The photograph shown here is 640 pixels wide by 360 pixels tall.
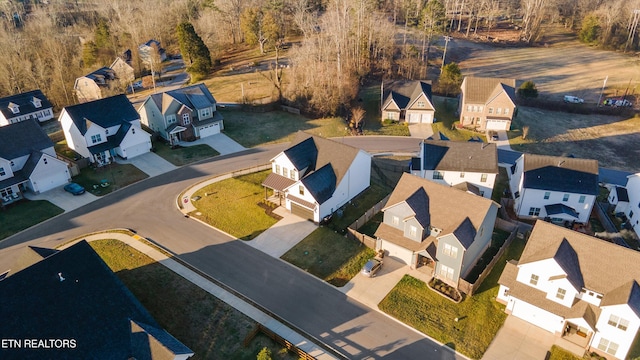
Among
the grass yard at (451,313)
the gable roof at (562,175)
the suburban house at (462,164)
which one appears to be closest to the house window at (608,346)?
the grass yard at (451,313)

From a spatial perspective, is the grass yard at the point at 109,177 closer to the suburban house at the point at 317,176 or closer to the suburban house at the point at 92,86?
the suburban house at the point at 317,176

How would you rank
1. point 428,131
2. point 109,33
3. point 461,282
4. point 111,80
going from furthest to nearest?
point 109,33 → point 111,80 → point 428,131 → point 461,282

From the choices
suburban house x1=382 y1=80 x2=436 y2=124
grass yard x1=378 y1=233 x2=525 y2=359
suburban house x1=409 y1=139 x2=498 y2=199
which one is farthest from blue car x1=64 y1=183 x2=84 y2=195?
suburban house x1=382 y1=80 x2=436 y2=124

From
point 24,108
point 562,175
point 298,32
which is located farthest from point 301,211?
point 298,32

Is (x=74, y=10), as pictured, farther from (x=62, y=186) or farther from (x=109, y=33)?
(x=62, y=186)

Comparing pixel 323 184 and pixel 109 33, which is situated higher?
pixel 109 33

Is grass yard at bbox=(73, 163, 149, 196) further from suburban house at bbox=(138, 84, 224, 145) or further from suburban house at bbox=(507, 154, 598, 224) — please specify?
suburban house at bbox=(507, 154, 598, 224)

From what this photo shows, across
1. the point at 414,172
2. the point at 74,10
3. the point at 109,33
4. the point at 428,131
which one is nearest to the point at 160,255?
the point at 414,172
